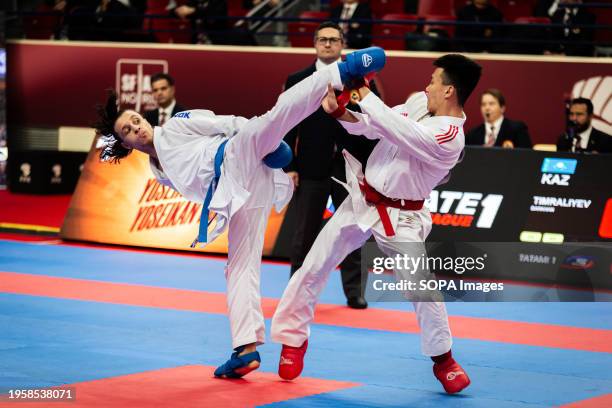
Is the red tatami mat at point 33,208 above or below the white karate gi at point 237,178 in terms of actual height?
below

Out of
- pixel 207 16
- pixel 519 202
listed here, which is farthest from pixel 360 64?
pixel 207 16

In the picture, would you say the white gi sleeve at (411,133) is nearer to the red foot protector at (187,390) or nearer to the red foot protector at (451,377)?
the red foot protector at (451,377)

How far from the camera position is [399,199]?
17.9ft

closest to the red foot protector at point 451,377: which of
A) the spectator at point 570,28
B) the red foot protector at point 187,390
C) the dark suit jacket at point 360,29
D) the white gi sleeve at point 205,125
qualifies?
the red foot protector at point 187,390

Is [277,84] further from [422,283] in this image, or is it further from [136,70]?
[422,283]

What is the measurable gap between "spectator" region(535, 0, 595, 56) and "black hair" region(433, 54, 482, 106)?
699 centimetres

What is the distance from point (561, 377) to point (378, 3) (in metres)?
10.2

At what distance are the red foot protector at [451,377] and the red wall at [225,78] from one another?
7896 millimetres

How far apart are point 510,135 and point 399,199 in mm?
5088

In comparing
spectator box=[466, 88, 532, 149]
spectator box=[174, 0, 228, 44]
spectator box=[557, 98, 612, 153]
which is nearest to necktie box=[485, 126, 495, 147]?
spectator box=[466, 88, 532, 149]

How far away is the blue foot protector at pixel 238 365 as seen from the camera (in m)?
5.31

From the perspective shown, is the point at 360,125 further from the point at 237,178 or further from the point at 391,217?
the point at 237,178

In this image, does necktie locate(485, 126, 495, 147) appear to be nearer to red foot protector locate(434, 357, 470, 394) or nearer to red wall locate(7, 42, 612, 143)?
red wall locate(7, 42, 612, 143)

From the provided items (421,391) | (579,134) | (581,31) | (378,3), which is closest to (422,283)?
(421,391)
